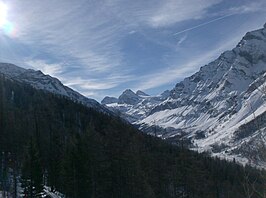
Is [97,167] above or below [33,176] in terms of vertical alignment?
above

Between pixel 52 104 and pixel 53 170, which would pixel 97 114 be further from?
pixel 53 170

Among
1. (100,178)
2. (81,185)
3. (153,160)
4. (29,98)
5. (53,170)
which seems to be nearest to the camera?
(81,185)

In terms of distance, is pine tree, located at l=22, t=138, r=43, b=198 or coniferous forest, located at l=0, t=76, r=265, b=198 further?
coniferous forest, located at l=0, t=76, r=265, b=198

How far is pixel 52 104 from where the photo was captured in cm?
15938

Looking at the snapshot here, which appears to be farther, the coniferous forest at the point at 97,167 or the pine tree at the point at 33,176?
the coniferous forest at the point at 97,167

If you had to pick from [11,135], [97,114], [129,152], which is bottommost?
[129,152]

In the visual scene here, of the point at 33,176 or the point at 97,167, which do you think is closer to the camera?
the point at 33,176

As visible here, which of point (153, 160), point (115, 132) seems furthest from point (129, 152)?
point (153, 160)

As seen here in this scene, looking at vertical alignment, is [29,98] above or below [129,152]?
above

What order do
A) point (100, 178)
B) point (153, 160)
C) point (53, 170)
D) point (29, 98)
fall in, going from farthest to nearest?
1. point (29, 98)
2. point (153, 160)
3. point (53, 170)
4. point (100, 178)

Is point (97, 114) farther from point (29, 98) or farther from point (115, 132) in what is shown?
point (115, 132)

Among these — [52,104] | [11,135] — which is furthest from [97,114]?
[11,135]

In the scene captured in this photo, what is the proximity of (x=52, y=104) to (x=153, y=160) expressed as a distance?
101556 millimetres

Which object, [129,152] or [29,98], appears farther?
[29,98]
